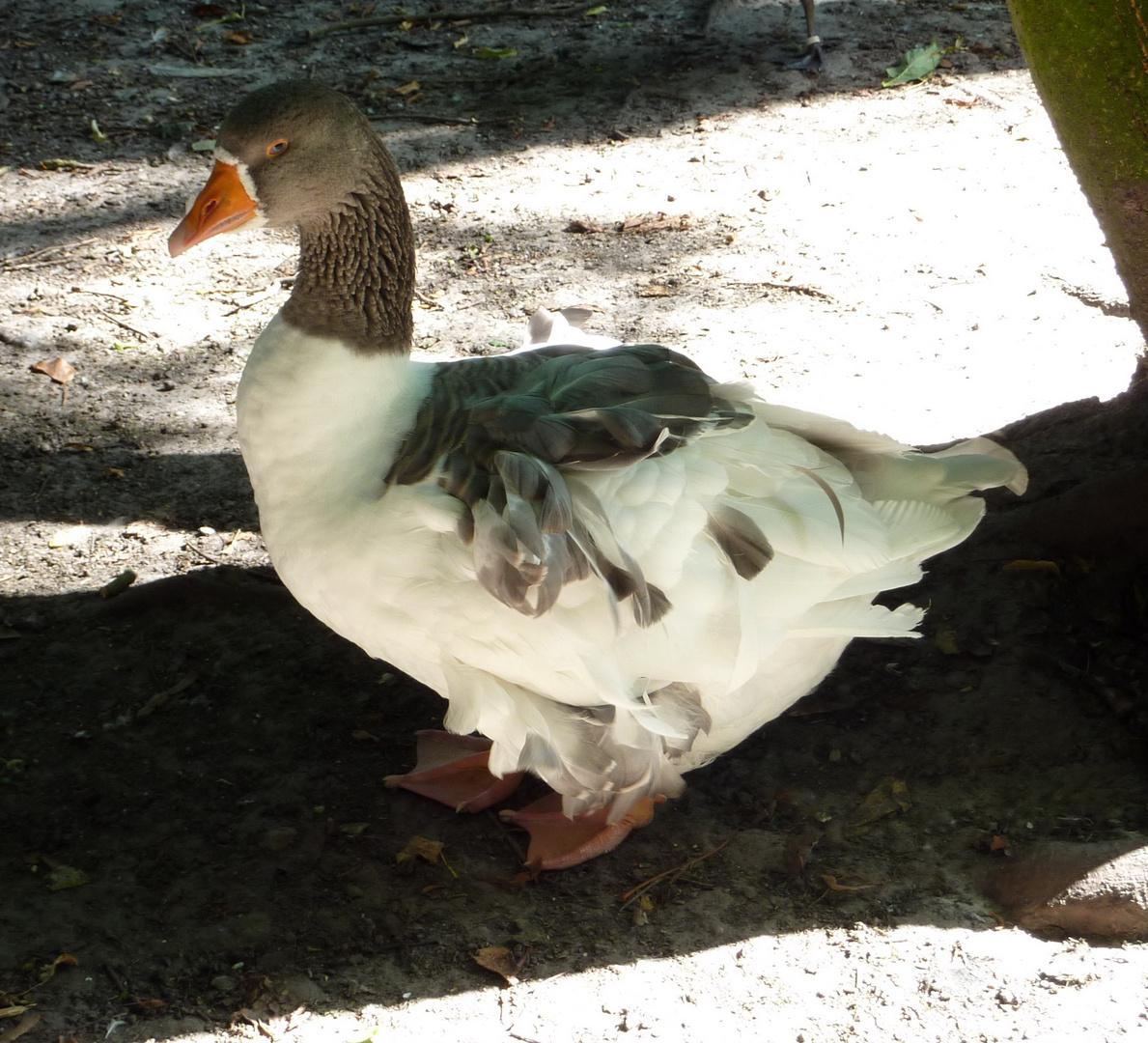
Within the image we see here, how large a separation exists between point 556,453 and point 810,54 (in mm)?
4974

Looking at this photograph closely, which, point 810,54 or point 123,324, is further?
point 810,54

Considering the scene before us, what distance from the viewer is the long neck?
255cm

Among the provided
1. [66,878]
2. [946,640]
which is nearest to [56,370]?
[66,878]

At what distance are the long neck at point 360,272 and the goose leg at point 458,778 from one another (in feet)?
3.38

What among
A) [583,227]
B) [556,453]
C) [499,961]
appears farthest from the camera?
[583,227]

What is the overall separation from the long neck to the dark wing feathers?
203 millimetres

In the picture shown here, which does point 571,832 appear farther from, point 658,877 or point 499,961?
point 499,961

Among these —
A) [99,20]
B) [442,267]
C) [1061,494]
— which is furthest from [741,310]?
[99,20]

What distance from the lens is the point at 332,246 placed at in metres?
2.60

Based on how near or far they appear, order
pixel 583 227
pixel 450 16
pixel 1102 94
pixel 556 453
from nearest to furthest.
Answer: pixel 556 453
pixel 1102 94
pixel 583 227
pixel 450 16

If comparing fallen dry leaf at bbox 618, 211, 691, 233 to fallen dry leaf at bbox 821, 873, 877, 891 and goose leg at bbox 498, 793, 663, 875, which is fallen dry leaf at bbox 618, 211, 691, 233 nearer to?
goose leg at bbox 498, 793, 663, 875

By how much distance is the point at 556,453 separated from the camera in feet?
7.66

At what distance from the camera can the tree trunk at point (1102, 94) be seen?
2535 millimetres

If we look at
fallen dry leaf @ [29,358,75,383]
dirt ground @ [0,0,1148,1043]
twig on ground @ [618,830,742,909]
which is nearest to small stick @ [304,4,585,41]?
dirt ground @ [0,0,1148,1043]
